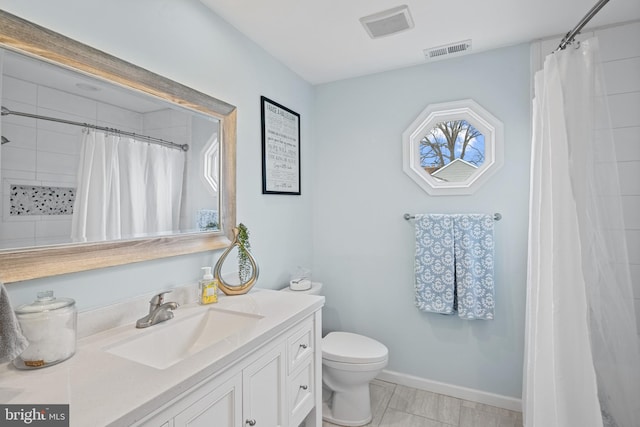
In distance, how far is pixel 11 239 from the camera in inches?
39.1

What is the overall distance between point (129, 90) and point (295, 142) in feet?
4.16

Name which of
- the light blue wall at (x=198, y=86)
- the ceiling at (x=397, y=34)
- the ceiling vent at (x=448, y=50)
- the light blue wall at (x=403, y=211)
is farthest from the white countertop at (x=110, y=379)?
the ceiling vent at (x=448, y=50)

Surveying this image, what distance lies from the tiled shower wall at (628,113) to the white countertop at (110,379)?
2.06m

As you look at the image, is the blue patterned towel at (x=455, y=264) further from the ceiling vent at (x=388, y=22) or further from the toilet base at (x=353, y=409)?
the ceiling vent at (x=388, y=22)

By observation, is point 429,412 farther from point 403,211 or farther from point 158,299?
point 158,299

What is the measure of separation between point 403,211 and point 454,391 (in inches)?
51.5

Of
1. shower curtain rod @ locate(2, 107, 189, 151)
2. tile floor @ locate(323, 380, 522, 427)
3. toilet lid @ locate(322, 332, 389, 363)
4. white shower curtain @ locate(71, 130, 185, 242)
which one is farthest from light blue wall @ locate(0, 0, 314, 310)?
tile floor @ locate(323, 380, 522, 427)

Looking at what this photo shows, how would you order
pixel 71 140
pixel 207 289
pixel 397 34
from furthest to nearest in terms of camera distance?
1. pixel 397 34
2. pixel 207 289
3. pixel 71 140

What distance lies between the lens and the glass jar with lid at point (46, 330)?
908 millimetres

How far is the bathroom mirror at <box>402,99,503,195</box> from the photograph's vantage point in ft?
7.25

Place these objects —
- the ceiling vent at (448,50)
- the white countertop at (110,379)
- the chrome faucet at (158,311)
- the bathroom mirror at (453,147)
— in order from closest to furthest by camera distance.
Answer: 1. the white countertop at (110,379)
2. the chrome faucet at (158,311)
3. the ceiling vent at (448,50)
4. the bathroom mirror at (453,147)

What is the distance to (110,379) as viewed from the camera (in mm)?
855

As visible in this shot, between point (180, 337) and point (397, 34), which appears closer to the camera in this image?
point (180, 337)

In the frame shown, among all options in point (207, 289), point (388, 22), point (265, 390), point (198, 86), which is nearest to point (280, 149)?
point (198, 86)
